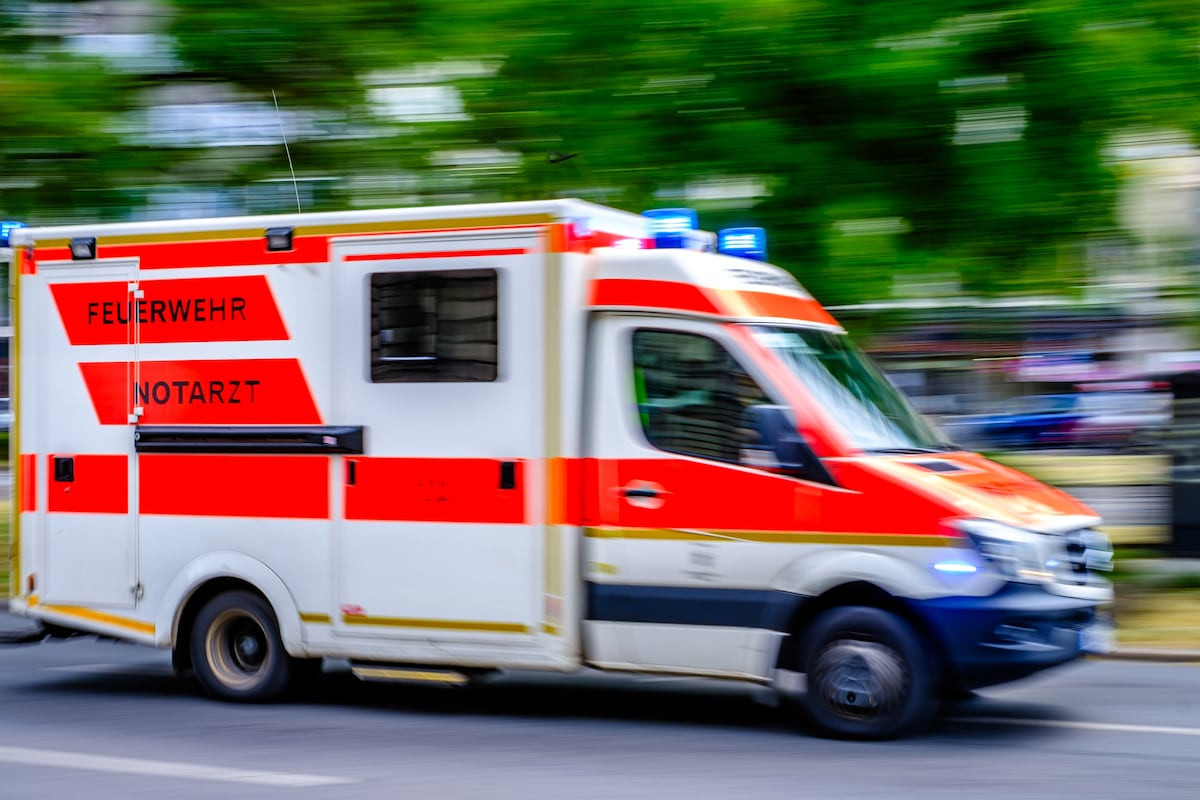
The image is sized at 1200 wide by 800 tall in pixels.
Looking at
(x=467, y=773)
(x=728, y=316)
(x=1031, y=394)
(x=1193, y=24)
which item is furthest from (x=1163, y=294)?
(x=1031, y=394)

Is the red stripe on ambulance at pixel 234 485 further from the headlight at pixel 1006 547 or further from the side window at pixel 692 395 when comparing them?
the headlight at pixel 1006 547

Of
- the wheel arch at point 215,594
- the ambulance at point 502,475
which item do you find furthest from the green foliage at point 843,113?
the wheel arch at point 215,594

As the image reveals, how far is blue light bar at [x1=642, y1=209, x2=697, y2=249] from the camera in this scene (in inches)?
308

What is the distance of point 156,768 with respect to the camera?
6.64 metres

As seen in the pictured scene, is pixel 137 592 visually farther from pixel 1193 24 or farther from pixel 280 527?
pixel 1193 24

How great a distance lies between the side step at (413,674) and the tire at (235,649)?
1.64 feet

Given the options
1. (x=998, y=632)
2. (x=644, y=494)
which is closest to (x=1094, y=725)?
(x=998, y=632)

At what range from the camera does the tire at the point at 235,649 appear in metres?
8.29

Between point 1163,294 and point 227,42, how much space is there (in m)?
7.47

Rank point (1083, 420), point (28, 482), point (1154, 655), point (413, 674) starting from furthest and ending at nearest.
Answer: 1. point (1083, 420)
2. point (1154, 655)
3. point (28, 482)
4. point (413, 674)

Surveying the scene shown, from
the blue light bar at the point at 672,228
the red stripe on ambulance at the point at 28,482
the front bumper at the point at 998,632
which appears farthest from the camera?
the red stripe on ambulance at the point at 28,482

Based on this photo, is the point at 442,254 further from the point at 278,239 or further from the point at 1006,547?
the point at 1006,547

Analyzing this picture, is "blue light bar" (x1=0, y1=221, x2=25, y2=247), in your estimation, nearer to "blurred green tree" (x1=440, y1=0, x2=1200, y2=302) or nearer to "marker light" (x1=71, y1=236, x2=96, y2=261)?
"marker light" (x1=71, y1=236, x2=96, y2=261)

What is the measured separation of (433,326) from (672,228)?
1.32m
